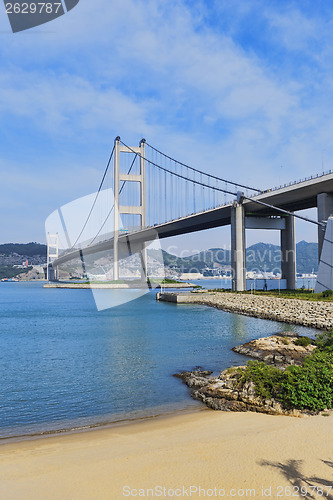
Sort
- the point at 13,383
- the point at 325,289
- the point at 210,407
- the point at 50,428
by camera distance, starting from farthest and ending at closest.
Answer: the point at 325,289 → the point at 13,383 → the point at 210,407 → the point at 50,428

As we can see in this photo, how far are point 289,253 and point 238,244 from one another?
6501 mm

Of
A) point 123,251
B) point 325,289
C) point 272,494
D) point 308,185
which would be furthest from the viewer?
point 123,251

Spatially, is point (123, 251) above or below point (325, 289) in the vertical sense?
above

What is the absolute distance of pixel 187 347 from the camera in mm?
16484

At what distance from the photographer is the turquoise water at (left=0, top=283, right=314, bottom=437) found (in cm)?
866

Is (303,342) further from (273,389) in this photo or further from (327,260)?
(327,260)

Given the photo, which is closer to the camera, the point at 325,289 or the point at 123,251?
the point at 325,289

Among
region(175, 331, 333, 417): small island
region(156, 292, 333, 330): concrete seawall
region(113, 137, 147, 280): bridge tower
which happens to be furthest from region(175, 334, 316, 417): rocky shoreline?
region(113, 137, 147, 280): bridge tower

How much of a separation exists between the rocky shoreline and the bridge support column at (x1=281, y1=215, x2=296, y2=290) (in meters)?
33.1

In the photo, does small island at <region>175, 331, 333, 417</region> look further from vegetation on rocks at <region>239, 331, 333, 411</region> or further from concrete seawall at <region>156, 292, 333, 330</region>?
concrete seawall at <region>156, 292, 333, 330</region>

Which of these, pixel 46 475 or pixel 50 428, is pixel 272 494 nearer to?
pixel 46 475

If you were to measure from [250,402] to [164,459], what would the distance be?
282 cm

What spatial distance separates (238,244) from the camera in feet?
142

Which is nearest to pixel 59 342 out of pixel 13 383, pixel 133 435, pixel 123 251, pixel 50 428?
pixel 13 383
